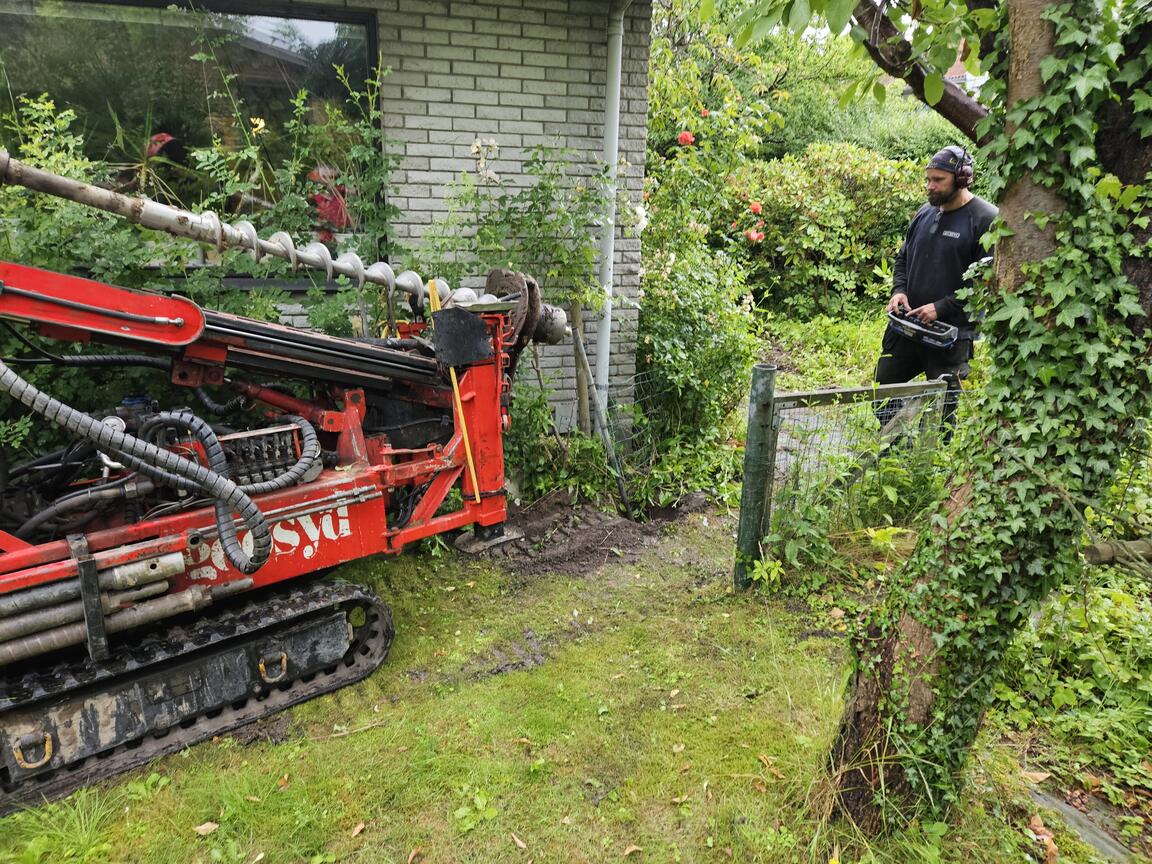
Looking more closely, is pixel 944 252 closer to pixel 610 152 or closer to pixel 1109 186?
pixel 610 152

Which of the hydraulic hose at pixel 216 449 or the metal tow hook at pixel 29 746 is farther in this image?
the hydraulic hose at pixel 216 449

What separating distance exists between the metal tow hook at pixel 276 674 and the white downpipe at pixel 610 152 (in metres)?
3.06

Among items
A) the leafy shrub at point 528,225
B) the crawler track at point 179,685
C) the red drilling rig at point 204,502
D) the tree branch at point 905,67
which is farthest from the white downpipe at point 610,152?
the tree branch at point 905,67

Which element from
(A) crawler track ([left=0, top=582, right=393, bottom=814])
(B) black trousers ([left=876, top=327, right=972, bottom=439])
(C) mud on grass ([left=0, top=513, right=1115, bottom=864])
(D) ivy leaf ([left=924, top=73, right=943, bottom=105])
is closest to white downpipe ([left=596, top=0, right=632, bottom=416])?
(B) black trousers ([left=876, top=327, right=972, bottom=439])

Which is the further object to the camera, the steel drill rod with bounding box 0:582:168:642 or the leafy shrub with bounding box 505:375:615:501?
the leafy shrub with bounding box 505:375:615:501

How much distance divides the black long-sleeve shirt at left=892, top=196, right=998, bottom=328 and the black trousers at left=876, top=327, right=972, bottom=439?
22cm

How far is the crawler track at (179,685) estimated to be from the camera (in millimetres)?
2654

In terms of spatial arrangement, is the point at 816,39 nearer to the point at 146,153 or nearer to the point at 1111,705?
the point at 146,153

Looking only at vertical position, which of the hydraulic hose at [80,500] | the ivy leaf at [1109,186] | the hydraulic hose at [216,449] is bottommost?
the hydraulic hose at [80,500]

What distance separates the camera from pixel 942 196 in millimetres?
4621

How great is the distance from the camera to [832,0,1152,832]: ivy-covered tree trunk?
→ 1838 mm

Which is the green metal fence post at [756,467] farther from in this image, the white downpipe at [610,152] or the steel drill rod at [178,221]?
the steel drill rod at [178,221]

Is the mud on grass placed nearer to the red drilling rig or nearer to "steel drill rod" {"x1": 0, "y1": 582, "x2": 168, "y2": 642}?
the red drilling rig

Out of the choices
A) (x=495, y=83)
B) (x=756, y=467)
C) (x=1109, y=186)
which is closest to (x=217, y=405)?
(x=756, y=467)
